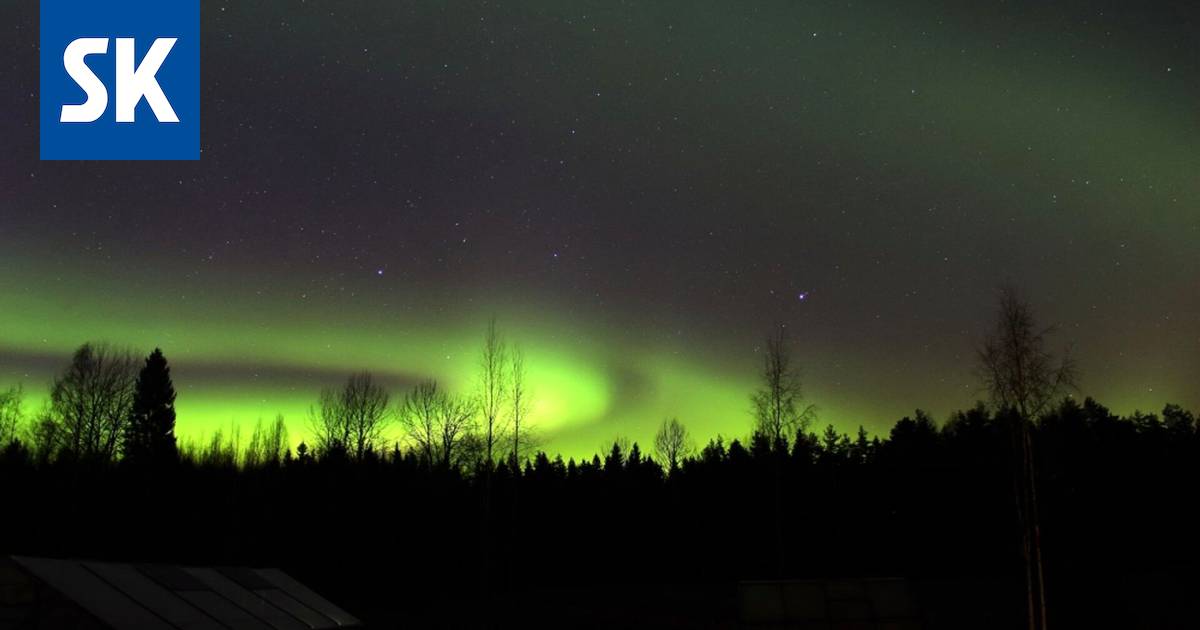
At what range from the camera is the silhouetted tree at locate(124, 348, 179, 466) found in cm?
4794

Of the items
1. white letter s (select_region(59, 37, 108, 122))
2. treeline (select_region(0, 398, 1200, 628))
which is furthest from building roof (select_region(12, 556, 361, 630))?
treeline (select_region(0, 398, 1200, 628))

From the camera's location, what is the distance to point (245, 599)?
649 inches

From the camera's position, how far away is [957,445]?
5288 cm

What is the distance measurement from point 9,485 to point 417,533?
19.7 m

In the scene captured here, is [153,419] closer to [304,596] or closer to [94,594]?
[304,596]

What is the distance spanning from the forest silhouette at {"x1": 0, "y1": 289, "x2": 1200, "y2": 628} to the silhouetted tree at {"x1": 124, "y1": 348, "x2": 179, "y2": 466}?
178 millimetres

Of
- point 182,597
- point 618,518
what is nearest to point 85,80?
point 182,597

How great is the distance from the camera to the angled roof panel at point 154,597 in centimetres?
1298

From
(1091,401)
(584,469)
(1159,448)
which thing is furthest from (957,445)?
(584,469)

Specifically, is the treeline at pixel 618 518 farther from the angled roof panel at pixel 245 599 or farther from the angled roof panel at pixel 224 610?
the angled roof panel at pixel 224 610

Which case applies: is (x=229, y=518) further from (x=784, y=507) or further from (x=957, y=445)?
(x=957, y=445)

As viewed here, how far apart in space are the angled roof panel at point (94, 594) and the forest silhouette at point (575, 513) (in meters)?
22.8

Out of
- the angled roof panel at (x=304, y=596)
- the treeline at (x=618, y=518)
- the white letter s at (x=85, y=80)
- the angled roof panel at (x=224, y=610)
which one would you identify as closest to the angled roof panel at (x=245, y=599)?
the angled roof panel at (x=224, y=610)

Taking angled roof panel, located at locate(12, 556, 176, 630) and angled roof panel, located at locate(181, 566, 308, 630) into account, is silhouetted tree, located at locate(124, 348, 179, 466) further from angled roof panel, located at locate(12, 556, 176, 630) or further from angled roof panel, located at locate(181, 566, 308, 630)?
angled roof panel, located at locate(12, 556, 176, 630)
